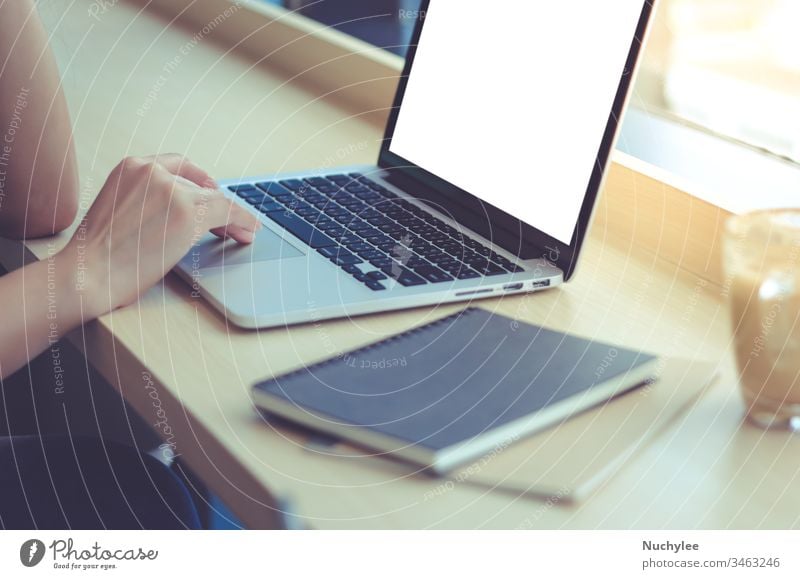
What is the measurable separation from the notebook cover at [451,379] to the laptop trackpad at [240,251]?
124 millimetres

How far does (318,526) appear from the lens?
367mm

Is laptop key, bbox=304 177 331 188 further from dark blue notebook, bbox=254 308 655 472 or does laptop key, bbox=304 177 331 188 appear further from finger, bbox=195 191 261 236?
dark blue notebook, bbox=254 308 655 472

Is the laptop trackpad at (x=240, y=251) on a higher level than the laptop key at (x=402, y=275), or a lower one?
lower

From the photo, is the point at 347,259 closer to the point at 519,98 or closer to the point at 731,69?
the point at 519,98

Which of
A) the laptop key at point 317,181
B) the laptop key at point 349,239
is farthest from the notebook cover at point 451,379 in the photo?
the laptop key at point 317,181

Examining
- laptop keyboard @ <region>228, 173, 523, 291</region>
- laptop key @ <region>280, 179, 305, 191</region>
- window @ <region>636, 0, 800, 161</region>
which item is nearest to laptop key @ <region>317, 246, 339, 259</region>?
laptop keyboard @ <region>228, 173, 523, 291</region>

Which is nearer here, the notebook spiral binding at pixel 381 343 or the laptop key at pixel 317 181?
the notebook spiral binding at pixel 381 343

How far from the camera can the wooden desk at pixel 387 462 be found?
1.20ft

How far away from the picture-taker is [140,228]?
21.1 inches

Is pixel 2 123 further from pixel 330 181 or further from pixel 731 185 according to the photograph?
pixel 731 185

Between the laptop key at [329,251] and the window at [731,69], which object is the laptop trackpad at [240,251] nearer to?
the laptop key at [329,251]

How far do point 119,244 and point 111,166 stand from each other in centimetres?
20

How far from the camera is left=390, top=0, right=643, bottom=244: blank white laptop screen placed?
54 cm
